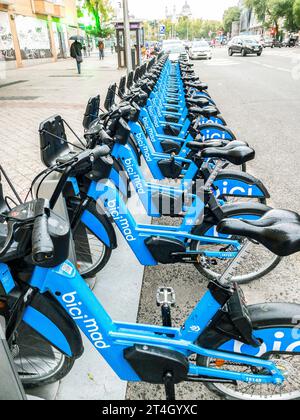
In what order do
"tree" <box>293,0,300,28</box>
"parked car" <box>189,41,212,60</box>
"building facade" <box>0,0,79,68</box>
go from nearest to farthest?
"building facade" <box>0,0,79,68</box>
"parked car" <box>189,41,212,60</box>
"tree" <box>293,0,300,28</box>

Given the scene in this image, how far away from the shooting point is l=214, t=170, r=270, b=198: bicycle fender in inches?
122

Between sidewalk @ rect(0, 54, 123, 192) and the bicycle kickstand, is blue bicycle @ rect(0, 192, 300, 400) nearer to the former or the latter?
the bicycle kickstand

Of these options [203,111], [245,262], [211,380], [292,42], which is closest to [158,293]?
[211,380]

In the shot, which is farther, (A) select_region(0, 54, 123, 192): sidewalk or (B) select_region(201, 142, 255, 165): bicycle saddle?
(A) select_region(0, 54, 123, 192): sidewalk

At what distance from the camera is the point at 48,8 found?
26.0 metres

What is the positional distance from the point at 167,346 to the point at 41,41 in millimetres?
28125

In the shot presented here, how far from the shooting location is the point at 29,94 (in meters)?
11.7

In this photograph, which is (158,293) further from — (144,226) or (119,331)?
(144,226)

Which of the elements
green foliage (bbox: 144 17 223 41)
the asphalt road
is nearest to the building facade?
the asphalt road

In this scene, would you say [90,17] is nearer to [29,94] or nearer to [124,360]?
[29,94]

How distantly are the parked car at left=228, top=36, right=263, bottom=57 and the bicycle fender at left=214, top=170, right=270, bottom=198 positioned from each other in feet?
96.1

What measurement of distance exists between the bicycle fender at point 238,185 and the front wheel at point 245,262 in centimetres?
49
